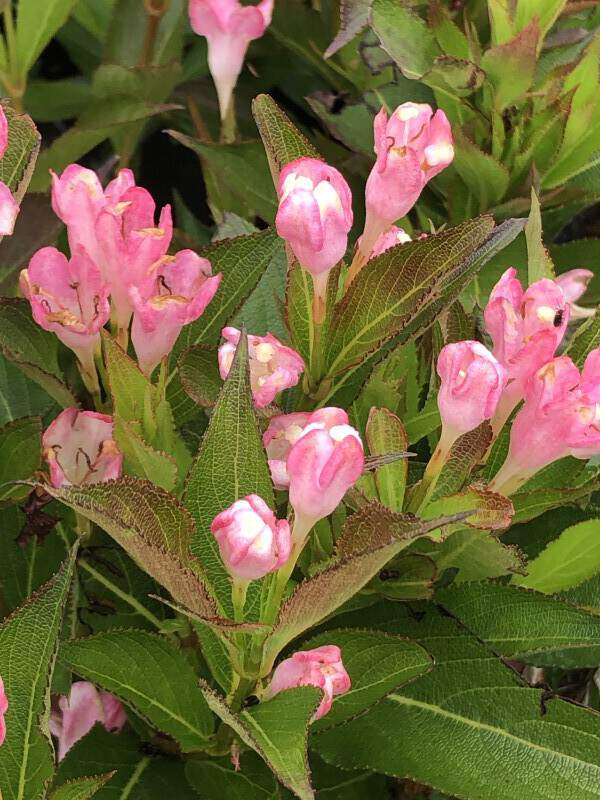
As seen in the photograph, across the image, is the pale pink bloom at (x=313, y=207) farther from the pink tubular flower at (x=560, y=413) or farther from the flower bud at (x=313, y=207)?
the pink tubular flower at (x=560, y=413)

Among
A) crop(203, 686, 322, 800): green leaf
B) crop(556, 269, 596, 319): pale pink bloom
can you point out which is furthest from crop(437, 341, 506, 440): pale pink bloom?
crop(556, 269, 596, 319): pale pink bloom

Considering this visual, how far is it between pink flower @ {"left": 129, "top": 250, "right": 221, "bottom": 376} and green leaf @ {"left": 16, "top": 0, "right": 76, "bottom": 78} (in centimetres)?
43

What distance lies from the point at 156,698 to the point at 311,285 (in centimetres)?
20

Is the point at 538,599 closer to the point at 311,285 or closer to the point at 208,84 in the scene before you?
the point at 311,285

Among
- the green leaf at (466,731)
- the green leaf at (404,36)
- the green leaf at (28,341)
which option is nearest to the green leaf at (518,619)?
the green leaf at (466,731)

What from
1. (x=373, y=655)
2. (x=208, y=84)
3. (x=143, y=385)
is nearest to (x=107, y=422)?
(x=143, y=385)

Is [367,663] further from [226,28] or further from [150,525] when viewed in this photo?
[226,28]

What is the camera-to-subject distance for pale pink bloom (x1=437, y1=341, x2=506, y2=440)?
0.43 meters

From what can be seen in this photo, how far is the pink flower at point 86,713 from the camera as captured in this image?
554mm

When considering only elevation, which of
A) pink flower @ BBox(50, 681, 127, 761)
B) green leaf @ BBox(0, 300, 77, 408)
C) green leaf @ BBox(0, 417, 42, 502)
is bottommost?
pink flower @ BBox(50, 681, 127, 761)

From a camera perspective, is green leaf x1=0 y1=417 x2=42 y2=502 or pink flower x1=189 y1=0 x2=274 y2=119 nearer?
green leaf x1=0 y1=417 x2=42 y2=502

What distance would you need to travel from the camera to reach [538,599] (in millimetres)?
509

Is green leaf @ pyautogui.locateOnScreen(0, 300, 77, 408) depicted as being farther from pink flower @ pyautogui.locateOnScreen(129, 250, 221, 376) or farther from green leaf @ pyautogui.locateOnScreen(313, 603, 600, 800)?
green leaf @ pyautogui.locateOnScreen(313, 603, 600, 800)

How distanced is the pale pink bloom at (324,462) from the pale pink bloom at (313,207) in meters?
0.09
